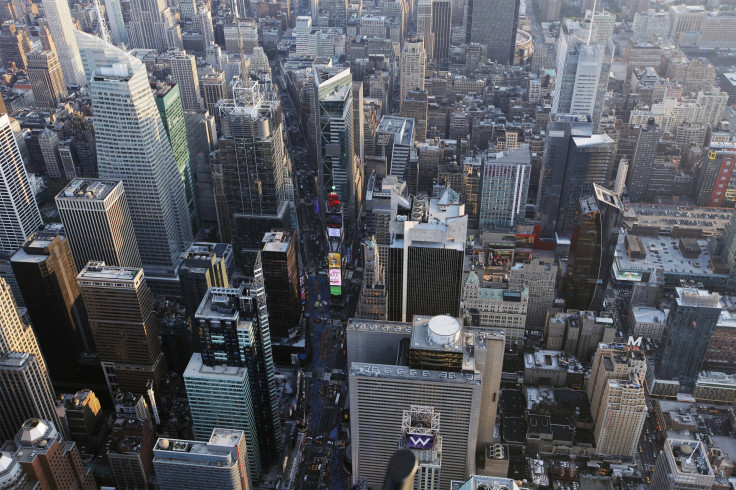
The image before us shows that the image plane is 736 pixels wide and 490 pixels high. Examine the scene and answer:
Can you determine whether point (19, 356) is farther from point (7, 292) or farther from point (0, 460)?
point (0, 460)

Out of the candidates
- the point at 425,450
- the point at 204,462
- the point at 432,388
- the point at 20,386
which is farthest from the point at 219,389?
the point at 425,450

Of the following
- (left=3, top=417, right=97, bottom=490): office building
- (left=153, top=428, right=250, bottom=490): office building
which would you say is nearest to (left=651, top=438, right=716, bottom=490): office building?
(left=153, top=428, right=250, bottom=490): office building

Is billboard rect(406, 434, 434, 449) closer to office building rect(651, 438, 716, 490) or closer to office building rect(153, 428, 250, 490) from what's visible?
office building rect(153, 428, 250, 490)

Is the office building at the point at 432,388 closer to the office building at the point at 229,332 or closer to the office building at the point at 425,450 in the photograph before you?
the office building at the point at 229,332

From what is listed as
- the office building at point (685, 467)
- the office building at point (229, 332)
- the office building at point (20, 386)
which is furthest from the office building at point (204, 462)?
the office building at point (685, 467)

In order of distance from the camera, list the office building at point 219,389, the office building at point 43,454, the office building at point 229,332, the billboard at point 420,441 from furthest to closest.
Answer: the office building at point 219,389 < the office building at point 229,332 < the office building at point 43,454 < the billboard at point 420,441

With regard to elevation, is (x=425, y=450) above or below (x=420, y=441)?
below

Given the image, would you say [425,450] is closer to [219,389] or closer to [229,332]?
[229,332]
